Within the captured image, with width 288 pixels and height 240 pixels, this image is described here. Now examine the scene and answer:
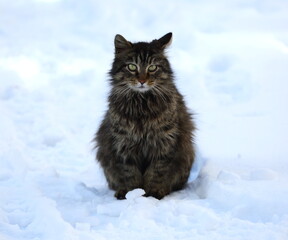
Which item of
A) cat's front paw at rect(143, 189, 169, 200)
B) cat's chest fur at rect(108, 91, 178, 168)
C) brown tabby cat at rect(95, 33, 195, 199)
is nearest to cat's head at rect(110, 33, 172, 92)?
brown tabby cat at rect(95, 33, 195, 199)

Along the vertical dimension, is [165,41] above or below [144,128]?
above

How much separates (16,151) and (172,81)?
2063mm

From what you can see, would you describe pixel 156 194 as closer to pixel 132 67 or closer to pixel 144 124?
pixel 144 124

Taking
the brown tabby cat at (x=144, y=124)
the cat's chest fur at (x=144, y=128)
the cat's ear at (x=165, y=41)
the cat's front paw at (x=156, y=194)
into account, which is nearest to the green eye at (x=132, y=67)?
the brown tabby cat at (x=144, y=124)

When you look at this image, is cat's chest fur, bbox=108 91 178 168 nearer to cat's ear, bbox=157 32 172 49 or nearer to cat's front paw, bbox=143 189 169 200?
cat's front paw, bbox=143 189 169 200

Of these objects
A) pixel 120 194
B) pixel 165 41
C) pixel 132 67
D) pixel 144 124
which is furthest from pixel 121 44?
pixel 120 194

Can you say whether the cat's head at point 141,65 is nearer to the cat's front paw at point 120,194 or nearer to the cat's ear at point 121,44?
the cat's ear at point 121,44

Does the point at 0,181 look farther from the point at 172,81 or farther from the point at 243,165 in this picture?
the point at 243,165

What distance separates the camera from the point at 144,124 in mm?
4066

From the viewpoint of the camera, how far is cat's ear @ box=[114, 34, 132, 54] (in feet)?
13.7

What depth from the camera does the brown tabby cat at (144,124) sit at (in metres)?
4.06

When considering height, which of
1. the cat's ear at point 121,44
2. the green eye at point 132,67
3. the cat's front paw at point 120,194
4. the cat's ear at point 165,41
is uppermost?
the cat's ear at point 165,41

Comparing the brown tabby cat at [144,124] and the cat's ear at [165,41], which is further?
the cat's ear at [165,41]

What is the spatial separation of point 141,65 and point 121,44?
330 mm
